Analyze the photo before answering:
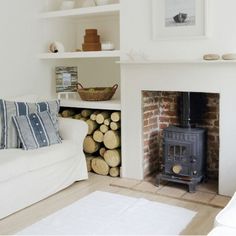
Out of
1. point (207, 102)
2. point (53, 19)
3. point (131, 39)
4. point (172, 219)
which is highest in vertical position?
point (53, 19)

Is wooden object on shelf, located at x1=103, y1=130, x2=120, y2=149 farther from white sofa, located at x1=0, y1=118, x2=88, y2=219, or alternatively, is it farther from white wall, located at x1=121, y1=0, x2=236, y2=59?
white wall, located at x1=121, y1=0, x2=236, y2=59

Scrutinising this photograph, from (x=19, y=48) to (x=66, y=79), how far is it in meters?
0.68

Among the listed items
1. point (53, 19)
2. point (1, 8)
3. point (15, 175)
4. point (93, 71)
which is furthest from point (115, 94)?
point (15, 175)

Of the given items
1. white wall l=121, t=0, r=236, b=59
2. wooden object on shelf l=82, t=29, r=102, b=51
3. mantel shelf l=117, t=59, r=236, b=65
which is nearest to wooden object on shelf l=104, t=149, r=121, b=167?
mantel shelf l=117, t=59, r=236, b=65

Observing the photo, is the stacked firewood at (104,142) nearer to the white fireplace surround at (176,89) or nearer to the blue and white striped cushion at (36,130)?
the white fireplace surround at (176,89)

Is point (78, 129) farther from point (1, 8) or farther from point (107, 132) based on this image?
point (1, 8)

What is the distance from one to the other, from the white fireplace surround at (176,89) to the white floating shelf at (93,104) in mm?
107

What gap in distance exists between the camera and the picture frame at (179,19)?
333 centimetres

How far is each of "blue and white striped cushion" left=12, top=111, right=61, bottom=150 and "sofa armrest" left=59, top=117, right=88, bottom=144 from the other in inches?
6.5

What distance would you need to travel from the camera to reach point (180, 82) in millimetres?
3516

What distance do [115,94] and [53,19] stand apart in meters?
1.20

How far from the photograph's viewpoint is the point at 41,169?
3293 mm

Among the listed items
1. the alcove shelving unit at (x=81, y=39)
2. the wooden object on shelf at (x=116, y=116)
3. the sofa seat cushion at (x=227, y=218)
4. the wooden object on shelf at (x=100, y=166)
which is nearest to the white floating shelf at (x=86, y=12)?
the alcove shelving unit at (x=81, y=39)

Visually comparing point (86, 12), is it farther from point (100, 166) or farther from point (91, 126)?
point (100, 166)
